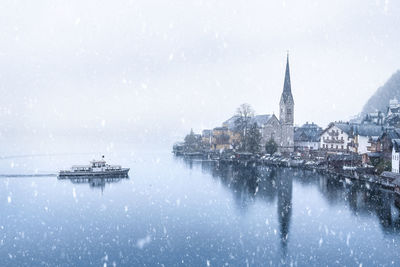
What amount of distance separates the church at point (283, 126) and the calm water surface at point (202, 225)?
42017 mm

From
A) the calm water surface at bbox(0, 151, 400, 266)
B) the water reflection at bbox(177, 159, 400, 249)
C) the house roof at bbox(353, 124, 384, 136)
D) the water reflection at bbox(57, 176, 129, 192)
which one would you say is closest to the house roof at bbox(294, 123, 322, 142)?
the house roof at bbox(353, 124, 384, 136)

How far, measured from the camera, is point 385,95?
11888cm

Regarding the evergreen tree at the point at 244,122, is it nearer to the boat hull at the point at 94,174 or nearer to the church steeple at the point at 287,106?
the church steeple at the point at 287,106

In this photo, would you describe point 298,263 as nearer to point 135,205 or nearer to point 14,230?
point 135,205

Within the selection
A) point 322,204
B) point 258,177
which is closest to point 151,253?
point 322,204

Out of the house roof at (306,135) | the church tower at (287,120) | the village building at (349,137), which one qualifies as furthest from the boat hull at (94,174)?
the house roof at (306,135)

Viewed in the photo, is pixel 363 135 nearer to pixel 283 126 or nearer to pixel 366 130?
pixel 366 130

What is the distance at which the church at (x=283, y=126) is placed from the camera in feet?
270

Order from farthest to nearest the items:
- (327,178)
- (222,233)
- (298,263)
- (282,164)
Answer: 1. (282,164)
2. (327,178)
3. (222,233)
4. (298,263)

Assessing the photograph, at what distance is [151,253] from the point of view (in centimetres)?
1864

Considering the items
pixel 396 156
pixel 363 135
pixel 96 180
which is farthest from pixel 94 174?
pixel 363 135

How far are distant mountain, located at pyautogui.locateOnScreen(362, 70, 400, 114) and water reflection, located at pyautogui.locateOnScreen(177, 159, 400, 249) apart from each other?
83.1 m

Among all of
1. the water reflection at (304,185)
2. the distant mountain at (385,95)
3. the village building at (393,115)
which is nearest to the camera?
the water reflection at (304,185)

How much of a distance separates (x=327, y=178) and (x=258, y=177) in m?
9.71
